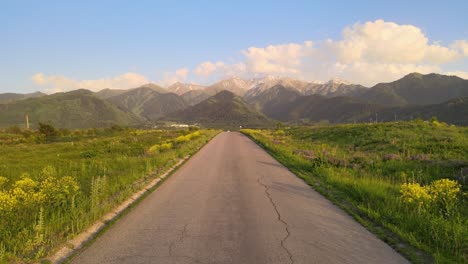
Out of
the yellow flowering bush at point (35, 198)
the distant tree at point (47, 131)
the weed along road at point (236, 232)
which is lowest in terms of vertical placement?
the weed along road at point (236, 232)

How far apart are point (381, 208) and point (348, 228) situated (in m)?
2.05

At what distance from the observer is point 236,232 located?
664cm

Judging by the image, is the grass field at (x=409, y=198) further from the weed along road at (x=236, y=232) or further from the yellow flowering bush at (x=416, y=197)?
the weed along road at (x=236, y=232)

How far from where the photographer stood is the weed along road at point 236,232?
545cm

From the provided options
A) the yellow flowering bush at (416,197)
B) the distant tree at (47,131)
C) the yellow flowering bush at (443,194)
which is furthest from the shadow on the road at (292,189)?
the distant tree at (47,131)

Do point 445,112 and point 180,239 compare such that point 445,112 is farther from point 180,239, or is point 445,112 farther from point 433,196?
point 180,239

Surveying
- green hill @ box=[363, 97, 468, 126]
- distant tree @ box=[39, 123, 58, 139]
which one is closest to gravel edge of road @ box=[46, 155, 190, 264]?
distant tree @ box=[39, 123, 58, 139]

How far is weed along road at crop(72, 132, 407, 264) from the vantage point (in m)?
5.45

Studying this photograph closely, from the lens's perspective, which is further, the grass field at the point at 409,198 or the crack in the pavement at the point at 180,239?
the grass field at the point at 409,198

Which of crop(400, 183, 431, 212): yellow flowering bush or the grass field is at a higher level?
crop(400, 183, 431, 212): yellow flowering bush

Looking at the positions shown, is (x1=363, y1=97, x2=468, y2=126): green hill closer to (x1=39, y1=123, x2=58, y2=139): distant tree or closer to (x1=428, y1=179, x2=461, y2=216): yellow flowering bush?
(x1=39, y1=123, x2=58, y2=139): distant tree

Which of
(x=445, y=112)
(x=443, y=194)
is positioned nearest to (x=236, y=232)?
(x=443, y=194)

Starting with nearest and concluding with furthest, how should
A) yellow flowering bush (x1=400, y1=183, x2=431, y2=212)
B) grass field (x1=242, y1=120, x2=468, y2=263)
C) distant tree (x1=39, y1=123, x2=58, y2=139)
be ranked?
grass field (x1=242, y1=120, x2=468, y2=263)
yellow flowering bush (x1=400, y1=183, x2=431, y2=212)
distant tree (x1=39, y1=123, x2=58, y2=139)

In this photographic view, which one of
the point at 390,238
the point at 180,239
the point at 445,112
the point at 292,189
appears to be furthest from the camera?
the point at 445,112
